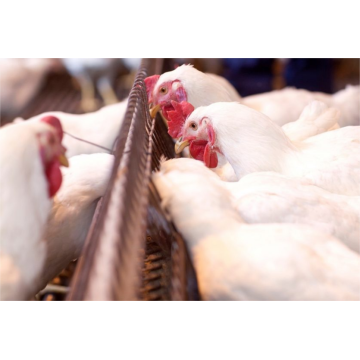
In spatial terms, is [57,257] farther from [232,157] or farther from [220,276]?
[232,157]

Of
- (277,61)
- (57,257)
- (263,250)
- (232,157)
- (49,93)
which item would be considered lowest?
(57,257)

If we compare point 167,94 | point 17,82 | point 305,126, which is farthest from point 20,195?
point 17,82

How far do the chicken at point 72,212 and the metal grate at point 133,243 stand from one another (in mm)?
176

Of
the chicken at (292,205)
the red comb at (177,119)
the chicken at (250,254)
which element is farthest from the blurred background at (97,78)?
the chicken at (250,254)

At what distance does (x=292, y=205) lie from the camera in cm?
100

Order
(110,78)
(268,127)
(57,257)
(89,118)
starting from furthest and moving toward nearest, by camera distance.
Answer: (110,78)
(89,118)
(268,127)
(57,257)

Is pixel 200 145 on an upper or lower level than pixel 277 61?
lower

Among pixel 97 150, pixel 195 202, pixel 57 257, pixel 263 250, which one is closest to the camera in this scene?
pixel 263 250

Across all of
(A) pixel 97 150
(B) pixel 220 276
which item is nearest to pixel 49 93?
(A) pixel 97 150

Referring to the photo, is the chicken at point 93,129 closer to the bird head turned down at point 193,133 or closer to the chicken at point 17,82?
the bird head turned down at point 193,133

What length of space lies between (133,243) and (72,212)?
48 cm

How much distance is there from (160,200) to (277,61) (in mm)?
2210

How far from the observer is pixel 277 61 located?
287 centimetres

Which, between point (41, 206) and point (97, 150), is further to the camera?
point (97, 150)
